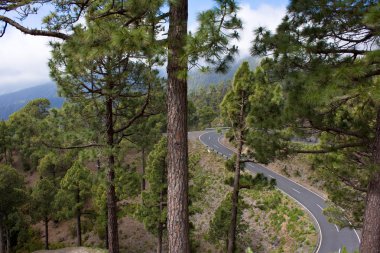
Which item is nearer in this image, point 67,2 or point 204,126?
point 67,2

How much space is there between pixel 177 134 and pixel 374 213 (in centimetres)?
373

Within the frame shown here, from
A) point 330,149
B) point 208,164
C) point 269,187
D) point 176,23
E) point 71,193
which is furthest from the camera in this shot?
point 208,164

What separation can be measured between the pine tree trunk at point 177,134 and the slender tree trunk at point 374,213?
323 centimetres

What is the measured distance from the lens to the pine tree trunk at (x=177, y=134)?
4129 millimetres

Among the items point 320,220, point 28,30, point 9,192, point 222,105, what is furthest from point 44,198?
point 320,220

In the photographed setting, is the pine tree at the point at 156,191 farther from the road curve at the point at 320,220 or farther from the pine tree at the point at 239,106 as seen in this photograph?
the road curve at the point at 320,220

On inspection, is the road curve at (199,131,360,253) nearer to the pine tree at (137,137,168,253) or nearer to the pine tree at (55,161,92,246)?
the pine tree at (137,137,168,253)

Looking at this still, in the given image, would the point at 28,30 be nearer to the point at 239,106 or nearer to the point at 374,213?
the point at 374,213

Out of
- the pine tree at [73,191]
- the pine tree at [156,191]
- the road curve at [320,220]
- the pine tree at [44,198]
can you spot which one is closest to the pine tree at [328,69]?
the pine tree at [156,191]

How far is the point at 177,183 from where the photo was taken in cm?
455

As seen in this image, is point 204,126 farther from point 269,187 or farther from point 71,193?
point 269,187

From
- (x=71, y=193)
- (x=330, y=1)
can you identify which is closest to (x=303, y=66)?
(x=330, y=1)

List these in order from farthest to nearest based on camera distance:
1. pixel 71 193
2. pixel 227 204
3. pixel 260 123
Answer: pixel 71 193, pixel 227 204, pixel 260 123

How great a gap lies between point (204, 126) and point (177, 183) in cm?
5715
